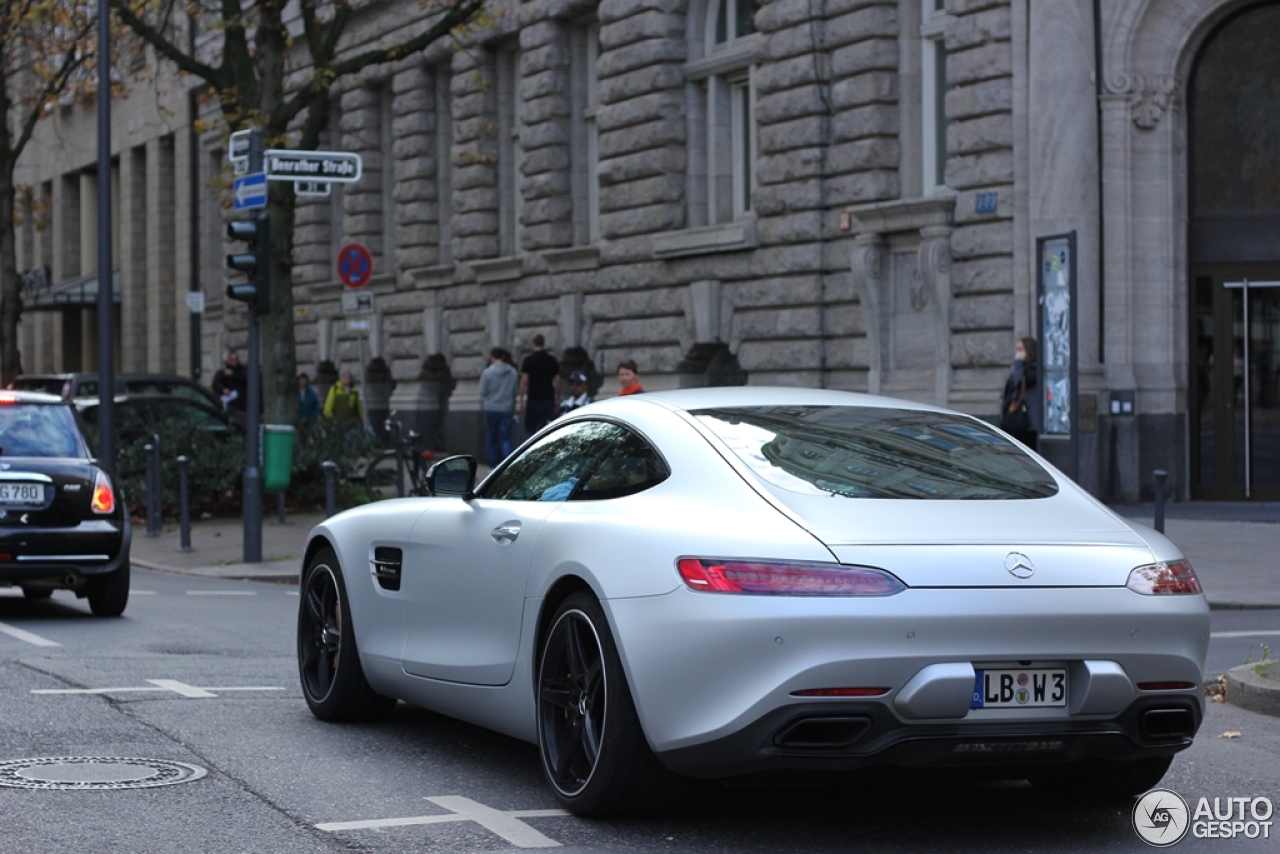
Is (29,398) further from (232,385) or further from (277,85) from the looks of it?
(232,385)

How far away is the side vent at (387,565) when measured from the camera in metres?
7.46

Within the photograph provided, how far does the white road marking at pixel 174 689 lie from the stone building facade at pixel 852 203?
39.4 ft

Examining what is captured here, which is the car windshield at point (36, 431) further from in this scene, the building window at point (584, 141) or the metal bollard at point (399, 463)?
the building window at point (584, 141)

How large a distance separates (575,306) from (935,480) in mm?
23383

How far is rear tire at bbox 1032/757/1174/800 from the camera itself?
6039mm

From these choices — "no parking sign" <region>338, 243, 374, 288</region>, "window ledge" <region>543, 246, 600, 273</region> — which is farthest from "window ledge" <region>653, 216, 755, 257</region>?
"no parking sign" <region>338, 243, 374, 288</region>

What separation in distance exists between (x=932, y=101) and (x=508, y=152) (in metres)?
11.2

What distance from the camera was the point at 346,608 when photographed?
25.6 feet

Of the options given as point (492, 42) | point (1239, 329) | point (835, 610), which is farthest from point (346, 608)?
point (492, 42)

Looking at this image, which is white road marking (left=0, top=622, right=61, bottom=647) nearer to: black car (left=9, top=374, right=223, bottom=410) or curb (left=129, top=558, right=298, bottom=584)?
curb (left=129, top=558, right=298, bottom=584)

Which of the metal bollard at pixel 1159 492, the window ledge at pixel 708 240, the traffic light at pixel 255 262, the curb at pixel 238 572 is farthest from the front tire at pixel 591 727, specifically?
the window ledge at pixel 708 240

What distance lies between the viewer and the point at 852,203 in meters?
23.5

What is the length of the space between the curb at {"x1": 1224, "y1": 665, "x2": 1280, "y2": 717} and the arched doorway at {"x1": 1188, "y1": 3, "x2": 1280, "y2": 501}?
12577mm

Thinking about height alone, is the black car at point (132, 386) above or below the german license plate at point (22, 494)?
above
